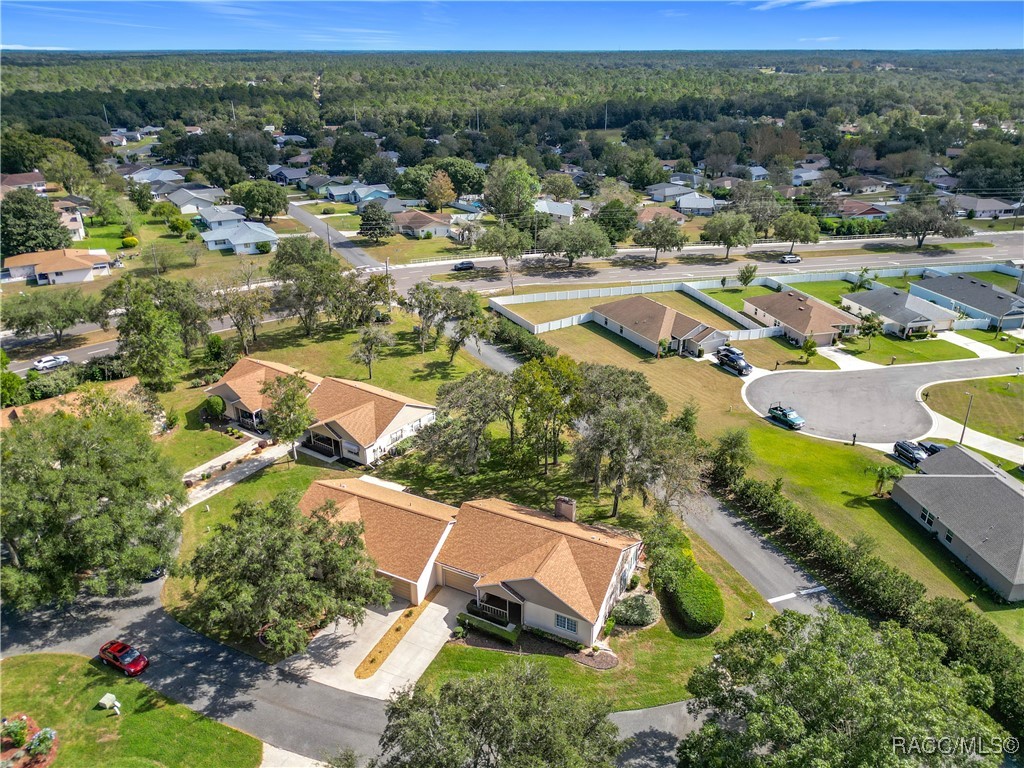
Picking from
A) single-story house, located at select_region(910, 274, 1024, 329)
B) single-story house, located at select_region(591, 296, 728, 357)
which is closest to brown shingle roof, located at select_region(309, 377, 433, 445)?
single-story house, located at select_region(591, 296, 728, 357)

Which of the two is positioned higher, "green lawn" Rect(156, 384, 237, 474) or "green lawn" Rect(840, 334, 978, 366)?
"green lawn" Rect(840, 334, 978, 366)

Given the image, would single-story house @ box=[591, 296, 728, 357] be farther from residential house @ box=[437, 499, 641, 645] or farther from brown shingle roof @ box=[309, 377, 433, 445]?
residential house @ box=[437, 499, 641, 645]

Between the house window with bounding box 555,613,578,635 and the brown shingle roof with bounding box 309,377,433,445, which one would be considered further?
the brown shingle roof with bounding box 309,377,433,445

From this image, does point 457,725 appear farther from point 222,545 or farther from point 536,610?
point 222,545

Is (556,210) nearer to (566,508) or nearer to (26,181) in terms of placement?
(566,508)

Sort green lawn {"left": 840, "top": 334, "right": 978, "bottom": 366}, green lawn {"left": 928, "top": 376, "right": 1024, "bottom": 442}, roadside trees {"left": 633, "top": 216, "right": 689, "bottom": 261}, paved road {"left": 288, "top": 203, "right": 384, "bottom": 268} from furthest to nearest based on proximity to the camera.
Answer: paved road {"left": 288, "top": 203, "right": 384, "bottom": 268}, roadside trees {"left": 633, "top": 216, "right": 689, "bottom": 261}, green lawn {"left": 840, "top": 334, "right": 978, "bottom": 366}, green lawn {"left": 928, "top": 376, "right": 1024, "bottom": 442}
